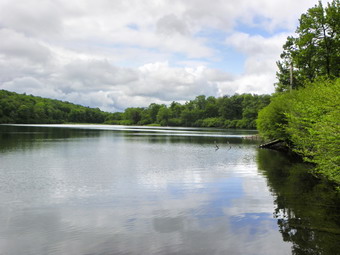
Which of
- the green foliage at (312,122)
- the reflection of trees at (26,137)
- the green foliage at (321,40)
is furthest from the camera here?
the reflection of trees at (26,137)

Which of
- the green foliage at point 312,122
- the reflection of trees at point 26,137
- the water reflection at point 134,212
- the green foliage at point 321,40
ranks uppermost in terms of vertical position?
the green foliage at point 321,40

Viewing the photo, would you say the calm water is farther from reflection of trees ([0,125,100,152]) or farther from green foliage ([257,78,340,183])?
reflection of trees ([0,125,100,152])

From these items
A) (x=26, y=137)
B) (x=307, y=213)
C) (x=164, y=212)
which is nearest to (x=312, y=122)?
(x=307, y=213)

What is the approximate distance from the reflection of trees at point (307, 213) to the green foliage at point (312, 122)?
1.29 meters

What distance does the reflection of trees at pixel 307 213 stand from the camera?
1123 cm

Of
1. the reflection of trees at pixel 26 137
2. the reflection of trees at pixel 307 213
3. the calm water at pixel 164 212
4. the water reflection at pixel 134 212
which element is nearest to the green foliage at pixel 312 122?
the reflection of trees at pixel 307 213

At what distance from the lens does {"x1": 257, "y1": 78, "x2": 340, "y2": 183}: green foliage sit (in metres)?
15.6

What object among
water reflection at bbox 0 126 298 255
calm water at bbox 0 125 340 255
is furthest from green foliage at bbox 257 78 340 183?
water reflection at bbox 0 126 298 255

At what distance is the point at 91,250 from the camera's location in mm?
10703

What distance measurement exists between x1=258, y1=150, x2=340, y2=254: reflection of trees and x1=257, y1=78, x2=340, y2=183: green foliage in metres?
1.29

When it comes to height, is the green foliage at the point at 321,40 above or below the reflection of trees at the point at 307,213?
above

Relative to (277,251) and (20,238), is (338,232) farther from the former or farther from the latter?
(20,238)

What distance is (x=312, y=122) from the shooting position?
86.6ft

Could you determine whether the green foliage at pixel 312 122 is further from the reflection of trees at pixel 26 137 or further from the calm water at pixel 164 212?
the reflection of trees at pixel 26 137
